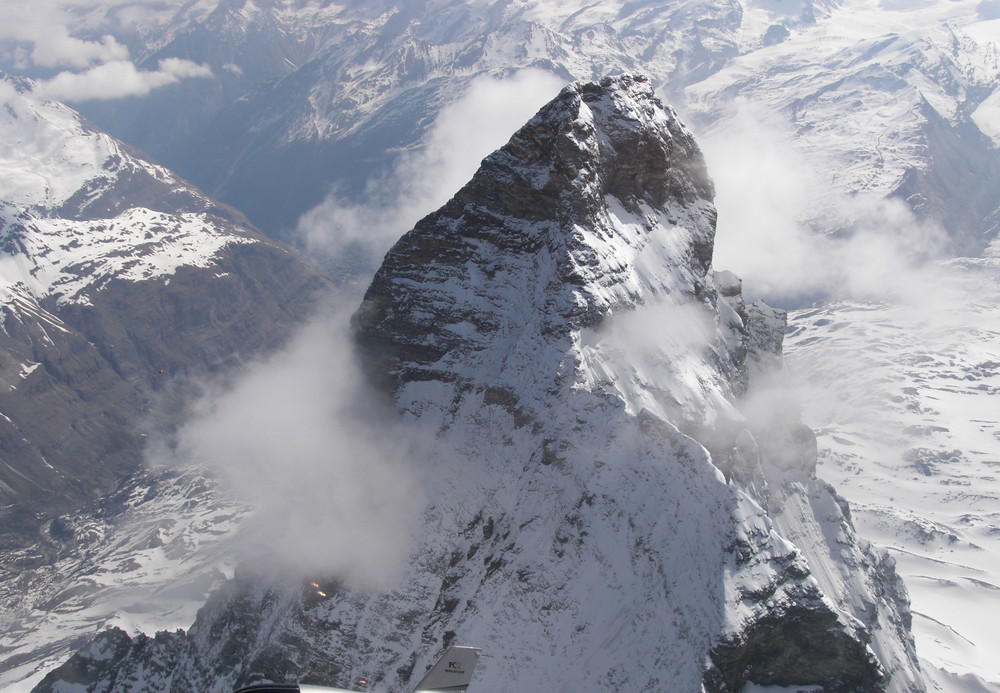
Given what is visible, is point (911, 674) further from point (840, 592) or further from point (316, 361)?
point (316, 361)

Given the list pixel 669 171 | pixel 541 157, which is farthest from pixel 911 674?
pixel 541 157

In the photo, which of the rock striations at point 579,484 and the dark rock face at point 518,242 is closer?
the rock striations at point 579,484

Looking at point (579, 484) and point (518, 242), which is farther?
point (518, 242)

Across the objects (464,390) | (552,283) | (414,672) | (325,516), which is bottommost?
(414,672)

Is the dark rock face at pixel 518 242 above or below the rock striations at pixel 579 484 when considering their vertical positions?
above

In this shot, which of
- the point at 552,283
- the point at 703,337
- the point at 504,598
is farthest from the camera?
the point at 703,337

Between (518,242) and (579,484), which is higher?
(518,242)

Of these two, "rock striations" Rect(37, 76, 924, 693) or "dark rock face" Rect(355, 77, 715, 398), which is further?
"dark rock face" Rect(355, 77, 715, 398)

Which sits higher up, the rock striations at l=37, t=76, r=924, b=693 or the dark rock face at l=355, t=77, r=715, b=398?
the dark rock face at l=355, t=77, r=715, b=398
